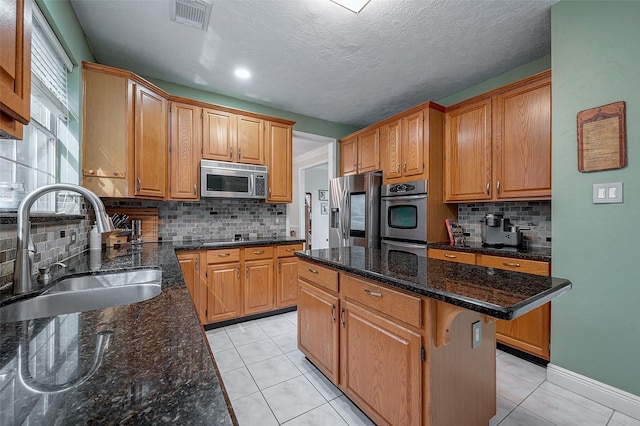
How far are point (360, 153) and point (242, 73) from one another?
1919 millimetres

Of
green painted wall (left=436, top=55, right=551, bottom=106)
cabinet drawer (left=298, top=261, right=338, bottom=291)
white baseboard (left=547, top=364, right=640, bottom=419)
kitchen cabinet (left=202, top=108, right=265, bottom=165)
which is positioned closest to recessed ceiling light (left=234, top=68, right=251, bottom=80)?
kitchen cabinet (left=202, top=108, right=265, bottom=165)

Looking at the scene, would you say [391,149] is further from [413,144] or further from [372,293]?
[372,293]

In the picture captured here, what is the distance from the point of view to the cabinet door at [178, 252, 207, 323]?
8.87ft

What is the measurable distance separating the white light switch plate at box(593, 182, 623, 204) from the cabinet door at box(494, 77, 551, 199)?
0.56 m

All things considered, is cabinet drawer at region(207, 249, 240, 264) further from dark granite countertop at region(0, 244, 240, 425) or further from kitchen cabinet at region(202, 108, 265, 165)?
dark granite countertop at region(0, 244, 240, 425)

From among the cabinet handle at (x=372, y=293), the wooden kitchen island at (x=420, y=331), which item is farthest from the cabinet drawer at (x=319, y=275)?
the cabinet handle at (x=372, y=293)

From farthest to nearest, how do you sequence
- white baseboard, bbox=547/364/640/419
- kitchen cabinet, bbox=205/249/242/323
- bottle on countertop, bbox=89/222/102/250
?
kitchen cabinet, bbox=205/249/242/323, bottle on countertop, bbox=89/222/102/250, white baseboard, bbox=547/364/640/419

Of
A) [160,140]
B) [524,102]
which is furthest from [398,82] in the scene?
[160,140]

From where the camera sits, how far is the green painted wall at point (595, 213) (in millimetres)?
1679

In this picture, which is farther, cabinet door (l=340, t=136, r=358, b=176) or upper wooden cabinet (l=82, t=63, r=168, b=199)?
cabinet door (l=340, t=136, r=358, b=176)

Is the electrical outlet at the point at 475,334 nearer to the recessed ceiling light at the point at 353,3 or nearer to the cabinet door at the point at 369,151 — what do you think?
the recessed ceiling light at the point at 353,3

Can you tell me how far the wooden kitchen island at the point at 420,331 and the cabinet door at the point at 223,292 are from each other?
4.89ft

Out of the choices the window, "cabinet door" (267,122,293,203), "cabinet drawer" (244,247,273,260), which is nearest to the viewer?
the window

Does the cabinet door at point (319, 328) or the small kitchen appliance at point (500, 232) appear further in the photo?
the small kitchen appliance at point (500, 232)
